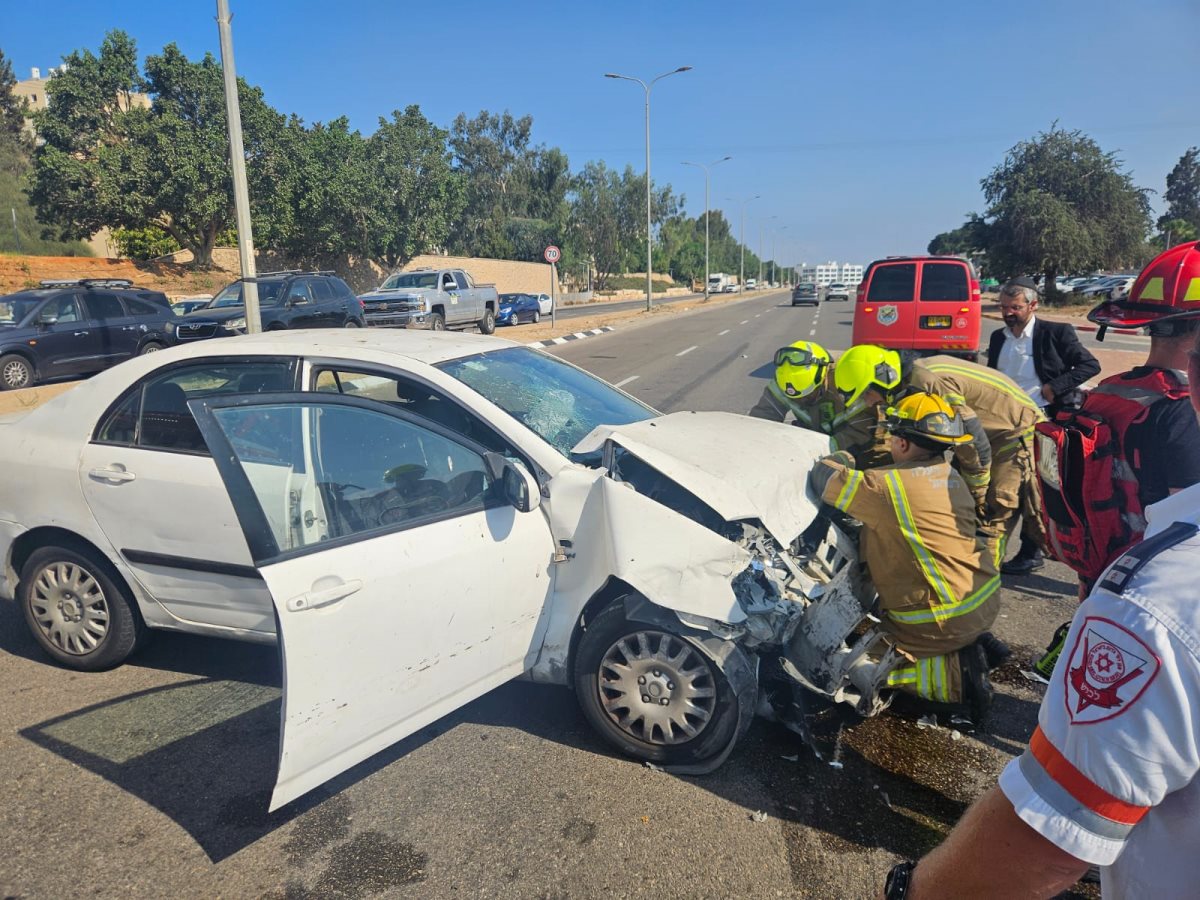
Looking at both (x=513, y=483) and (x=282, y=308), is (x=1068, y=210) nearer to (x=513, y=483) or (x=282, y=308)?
(x=282, y=308)

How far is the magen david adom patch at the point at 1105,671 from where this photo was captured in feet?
3.08

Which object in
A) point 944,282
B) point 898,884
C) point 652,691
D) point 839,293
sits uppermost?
point 944,282

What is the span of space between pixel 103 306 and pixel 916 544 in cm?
1539

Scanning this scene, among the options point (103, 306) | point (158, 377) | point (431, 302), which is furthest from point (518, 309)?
point (158, 377)

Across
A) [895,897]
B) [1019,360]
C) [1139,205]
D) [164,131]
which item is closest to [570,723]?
[895,897]

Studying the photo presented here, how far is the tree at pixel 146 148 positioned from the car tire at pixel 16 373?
24.1 m

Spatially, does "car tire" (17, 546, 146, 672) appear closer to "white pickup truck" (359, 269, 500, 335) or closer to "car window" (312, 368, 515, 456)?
"car window" (312, 368, 515, 456)

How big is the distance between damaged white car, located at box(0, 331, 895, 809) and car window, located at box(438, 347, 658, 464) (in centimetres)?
2

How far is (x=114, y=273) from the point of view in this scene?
34125 mm

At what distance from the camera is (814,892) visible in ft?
8.07

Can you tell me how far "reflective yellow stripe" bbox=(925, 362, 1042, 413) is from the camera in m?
4.54

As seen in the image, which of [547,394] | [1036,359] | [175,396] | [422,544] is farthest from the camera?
[1036,359]

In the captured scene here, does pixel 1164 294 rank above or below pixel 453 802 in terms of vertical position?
above

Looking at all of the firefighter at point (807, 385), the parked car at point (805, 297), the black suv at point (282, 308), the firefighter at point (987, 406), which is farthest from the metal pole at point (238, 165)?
the parked car at point (805, 297)
